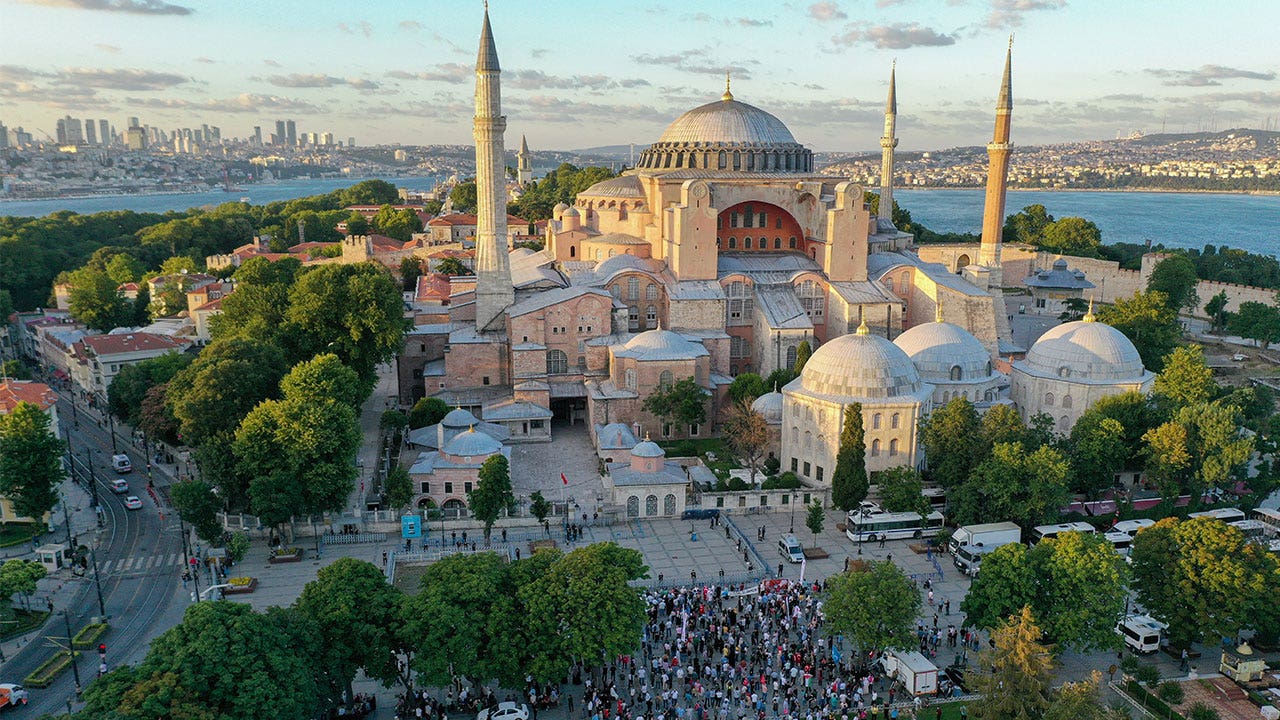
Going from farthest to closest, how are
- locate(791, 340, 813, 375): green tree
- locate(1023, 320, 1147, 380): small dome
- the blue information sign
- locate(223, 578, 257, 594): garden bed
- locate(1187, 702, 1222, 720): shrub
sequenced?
1. locate(791, 340, 813, 375): green tree
2. locate(1023, 320, 1147, 380): small dome
3. the blue information sign
4. locate(223, 578, 257, 594): garden bed
5. locate(1187, 702, 1222, 720): shrub

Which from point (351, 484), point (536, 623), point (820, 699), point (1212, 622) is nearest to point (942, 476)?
point (1212, 622)

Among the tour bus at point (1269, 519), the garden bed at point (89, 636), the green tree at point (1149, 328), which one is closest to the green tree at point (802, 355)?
the tour bus at point (1269, 519)

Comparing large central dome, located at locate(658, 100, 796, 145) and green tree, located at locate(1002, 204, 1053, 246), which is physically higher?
large central dome, located at locate(658, 100, 796, 145)

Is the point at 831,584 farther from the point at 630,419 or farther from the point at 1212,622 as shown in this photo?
the point at 630,419

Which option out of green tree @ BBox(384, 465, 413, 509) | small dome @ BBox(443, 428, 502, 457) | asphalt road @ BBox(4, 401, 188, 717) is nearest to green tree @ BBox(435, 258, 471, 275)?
asphalt road @ BBox(4, 401, 188, 717)

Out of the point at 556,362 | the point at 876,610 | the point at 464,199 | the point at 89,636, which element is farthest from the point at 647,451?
the point at 464,199

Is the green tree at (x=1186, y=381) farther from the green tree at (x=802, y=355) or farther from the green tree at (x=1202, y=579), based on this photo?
the green tree at (x=802, y=355)

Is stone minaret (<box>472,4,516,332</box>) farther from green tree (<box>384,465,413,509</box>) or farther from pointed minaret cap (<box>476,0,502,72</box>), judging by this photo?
green tree (<box>384,465,413,509</box>)
